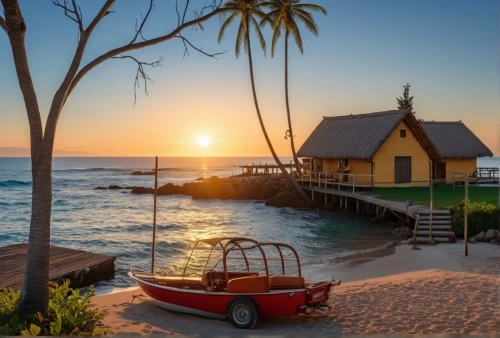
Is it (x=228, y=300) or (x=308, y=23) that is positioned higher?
(x=308, y=23)

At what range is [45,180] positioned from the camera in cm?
761

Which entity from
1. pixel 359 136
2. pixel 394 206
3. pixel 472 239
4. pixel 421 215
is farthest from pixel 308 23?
pixel 472 239

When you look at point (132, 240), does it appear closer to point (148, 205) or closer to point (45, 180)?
point (45, 180)

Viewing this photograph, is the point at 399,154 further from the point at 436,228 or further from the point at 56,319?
the point at 56,319

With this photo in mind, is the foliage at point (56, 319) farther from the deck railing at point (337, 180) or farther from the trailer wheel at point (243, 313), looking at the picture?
the deck railing at point (337, 180)

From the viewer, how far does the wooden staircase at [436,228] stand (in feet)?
57.5

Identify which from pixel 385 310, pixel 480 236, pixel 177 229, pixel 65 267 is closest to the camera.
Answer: pixel 385 310

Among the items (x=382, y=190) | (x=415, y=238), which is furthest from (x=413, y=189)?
(x=415, y=238)

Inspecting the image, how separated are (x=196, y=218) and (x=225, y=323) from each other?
25096 millimetres

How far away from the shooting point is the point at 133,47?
8391 mm

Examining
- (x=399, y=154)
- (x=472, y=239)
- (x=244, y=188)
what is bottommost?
(x=472, y=239)

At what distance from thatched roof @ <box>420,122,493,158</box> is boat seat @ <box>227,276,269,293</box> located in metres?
29.9

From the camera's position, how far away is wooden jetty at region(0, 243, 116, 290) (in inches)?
479

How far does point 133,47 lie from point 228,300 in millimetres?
4912
